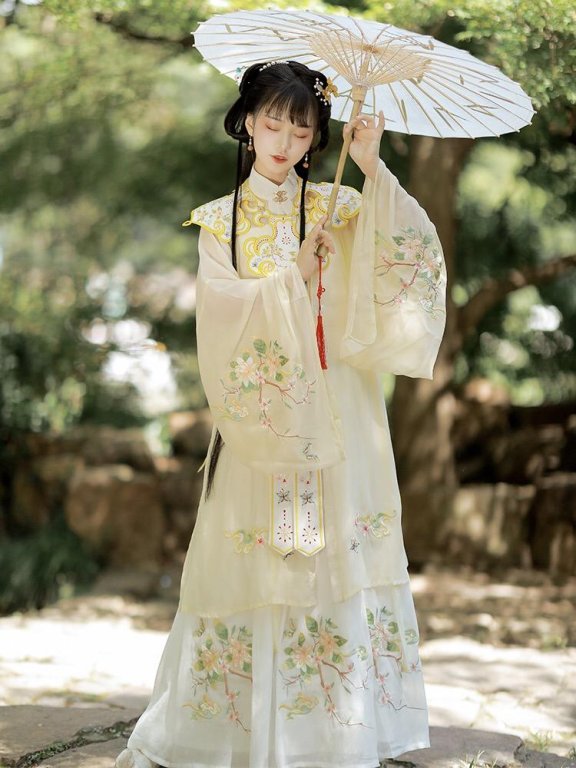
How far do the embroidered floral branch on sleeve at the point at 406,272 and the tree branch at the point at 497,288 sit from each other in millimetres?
3201

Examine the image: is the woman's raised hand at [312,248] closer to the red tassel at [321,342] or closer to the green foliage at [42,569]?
the red tassel at [321,342]

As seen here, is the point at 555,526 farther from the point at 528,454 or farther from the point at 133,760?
the point at 133,760

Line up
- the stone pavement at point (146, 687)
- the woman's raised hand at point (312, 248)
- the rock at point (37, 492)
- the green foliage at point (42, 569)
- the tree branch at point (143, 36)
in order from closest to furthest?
the woman's raised hand at point (312, 248), the stone pavement at point (146, 687), the tree branch at point (143, 36), the green foliage at point (42, 569), the rock at point (37, 492)

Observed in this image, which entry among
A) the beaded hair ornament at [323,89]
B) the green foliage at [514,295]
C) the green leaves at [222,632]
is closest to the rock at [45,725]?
the green leaves at [222,632]

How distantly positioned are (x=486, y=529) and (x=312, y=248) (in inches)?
139

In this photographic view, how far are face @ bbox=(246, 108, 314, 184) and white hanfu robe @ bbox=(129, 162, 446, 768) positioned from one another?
0.13 feet

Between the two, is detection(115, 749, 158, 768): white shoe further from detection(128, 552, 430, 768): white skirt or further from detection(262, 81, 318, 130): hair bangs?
detection(262, 81, 318, 130): hair bangs

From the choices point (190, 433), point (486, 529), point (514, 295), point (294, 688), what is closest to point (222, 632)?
point (294, 688)

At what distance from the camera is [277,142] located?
2.13m

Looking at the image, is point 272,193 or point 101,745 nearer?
point 272,193

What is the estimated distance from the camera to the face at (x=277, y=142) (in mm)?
2133

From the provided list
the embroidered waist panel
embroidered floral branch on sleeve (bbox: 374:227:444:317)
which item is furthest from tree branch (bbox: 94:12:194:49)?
the embroidered waist panel

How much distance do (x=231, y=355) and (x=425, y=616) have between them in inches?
108

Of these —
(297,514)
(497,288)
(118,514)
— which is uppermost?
(497,288)
